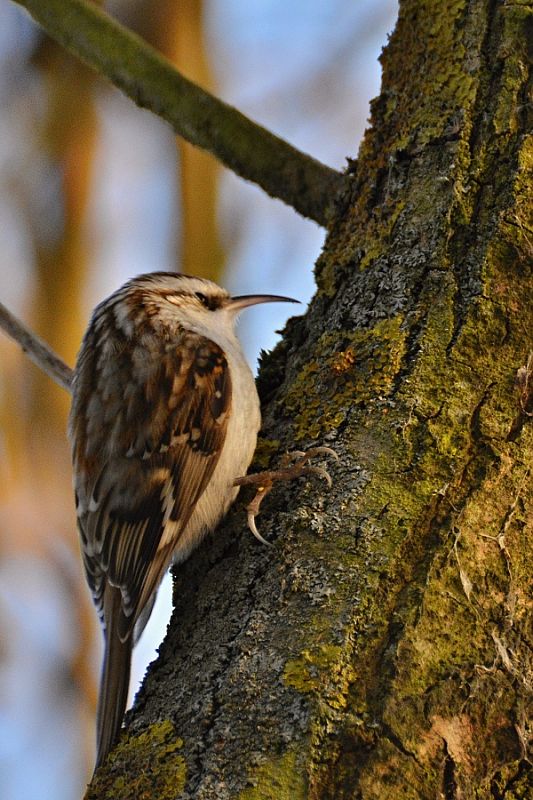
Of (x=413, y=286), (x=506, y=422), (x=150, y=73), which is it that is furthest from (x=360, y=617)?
(x=150, y=73)

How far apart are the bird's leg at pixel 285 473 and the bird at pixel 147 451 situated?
13 centimetres

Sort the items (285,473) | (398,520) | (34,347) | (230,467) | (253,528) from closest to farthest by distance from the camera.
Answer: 1. (398,520)
2. (253,528)
3. (285,473)
4. (230,467)
5. (34,347)

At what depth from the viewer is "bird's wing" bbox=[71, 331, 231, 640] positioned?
1.94m

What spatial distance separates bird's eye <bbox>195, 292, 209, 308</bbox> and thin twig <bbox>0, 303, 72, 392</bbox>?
429mm

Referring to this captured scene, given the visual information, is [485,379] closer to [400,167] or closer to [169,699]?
[400,167]

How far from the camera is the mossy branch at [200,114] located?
222 centimetres

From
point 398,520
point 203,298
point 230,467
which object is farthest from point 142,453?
point 398,520

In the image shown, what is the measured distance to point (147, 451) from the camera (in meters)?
2.05

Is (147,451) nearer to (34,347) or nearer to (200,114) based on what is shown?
(34,347)

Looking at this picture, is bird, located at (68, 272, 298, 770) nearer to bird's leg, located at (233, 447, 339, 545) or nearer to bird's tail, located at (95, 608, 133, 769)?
bird's tail, located at (95, 608, 133, 769)

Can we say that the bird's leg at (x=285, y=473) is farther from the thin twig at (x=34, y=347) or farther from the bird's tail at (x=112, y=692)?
the thin twig at (x=34, y=347)

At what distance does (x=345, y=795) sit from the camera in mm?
1211

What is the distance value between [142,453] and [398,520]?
0.75m

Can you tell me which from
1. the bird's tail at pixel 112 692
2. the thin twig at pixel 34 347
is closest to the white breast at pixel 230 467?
the bird's tail at pixel 112 692
